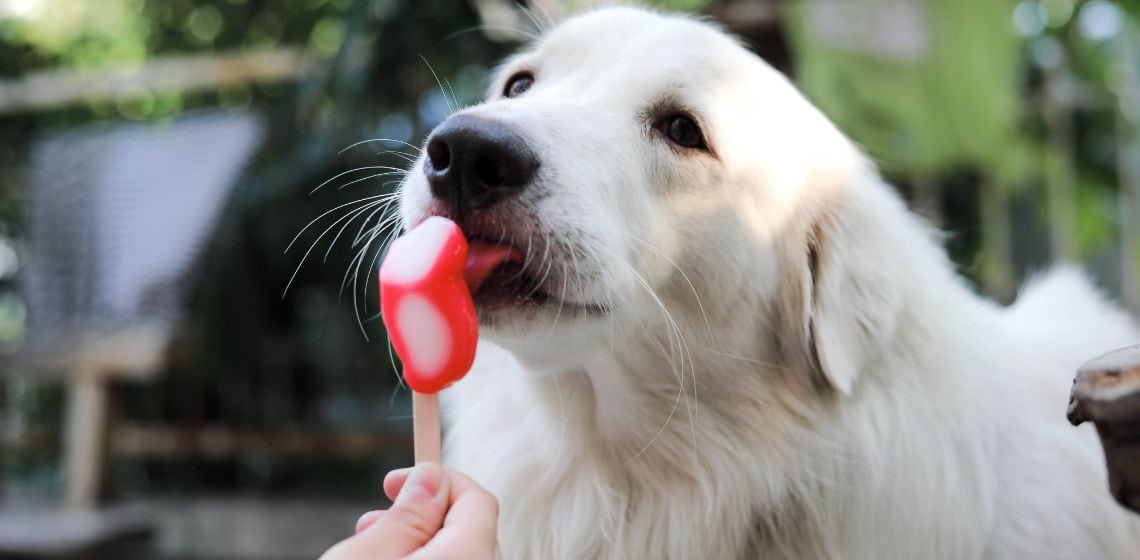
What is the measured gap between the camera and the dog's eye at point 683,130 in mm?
1620

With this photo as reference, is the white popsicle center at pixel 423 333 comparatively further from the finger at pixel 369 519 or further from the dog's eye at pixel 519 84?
the dog's eye at pixel 519 84

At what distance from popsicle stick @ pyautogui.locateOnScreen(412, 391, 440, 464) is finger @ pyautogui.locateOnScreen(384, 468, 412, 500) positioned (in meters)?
0.04

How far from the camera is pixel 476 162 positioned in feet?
4.07

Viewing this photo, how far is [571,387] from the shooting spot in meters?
1.68

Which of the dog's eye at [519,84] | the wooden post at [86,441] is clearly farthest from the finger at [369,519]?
the wooden post at [86,441]

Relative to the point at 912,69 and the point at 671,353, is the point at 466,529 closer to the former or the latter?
the point at 671,353

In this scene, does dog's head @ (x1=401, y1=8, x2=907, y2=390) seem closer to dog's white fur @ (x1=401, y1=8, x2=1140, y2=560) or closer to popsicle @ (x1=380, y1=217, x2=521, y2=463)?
dog's white fur @ (x1=401, y1=8, x2=1140, y2=560)

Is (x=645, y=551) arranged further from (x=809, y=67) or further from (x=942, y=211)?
(x=942, y=211)

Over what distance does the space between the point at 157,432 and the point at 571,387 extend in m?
3.92

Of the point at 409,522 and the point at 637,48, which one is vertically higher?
the point at 637,48

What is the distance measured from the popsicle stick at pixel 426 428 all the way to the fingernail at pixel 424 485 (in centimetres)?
3

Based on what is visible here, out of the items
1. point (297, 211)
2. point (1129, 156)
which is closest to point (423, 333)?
point (297, 211)

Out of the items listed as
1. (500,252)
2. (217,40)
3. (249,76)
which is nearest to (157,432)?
(249,76)

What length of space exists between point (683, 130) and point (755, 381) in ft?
1.59
